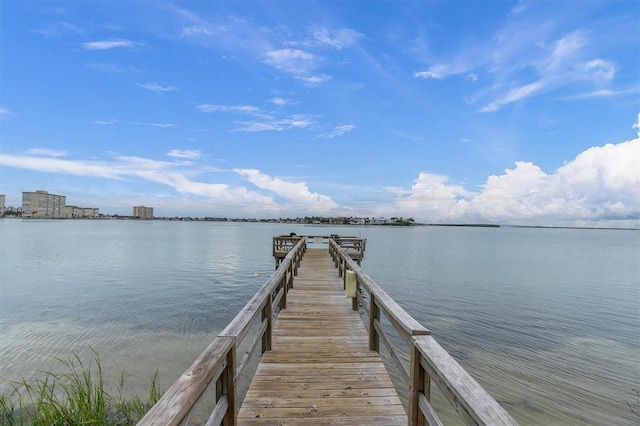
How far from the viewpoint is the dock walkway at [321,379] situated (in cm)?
302

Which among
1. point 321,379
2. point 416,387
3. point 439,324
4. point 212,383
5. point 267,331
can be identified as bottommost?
point 439,324

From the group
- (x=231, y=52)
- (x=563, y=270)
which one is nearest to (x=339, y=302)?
(x=231, y=52)

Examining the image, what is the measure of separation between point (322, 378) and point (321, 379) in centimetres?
3

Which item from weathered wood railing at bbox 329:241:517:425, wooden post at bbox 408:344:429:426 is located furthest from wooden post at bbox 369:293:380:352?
wooden post at bbox 408:344:429:426

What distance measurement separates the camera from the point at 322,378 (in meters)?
3.74

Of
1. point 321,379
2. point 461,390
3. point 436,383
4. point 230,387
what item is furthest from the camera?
point 321,379

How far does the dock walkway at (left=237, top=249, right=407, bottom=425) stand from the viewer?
3018 millimetres

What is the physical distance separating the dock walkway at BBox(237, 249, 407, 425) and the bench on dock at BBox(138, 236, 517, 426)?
0.01m

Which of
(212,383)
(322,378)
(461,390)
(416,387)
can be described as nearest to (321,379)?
(322,378)

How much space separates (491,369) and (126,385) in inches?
328

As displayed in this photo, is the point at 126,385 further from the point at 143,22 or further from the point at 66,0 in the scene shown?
the point at 143,22

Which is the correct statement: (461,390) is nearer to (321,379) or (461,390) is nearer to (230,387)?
(230,387)

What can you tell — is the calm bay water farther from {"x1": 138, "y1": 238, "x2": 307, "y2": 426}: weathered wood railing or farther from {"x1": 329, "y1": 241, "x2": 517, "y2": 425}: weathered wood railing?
{"x1": 138, "y1": 238, "x2": 307, "y2": 426}: weathered wood railing

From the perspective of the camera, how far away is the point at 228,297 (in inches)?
577
